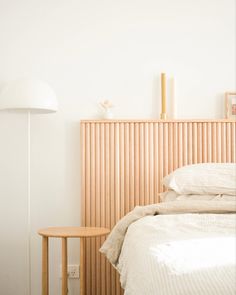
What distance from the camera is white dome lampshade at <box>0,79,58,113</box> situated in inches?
122

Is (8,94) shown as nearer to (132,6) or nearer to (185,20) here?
(132,6)

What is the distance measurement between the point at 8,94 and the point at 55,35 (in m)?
0.64

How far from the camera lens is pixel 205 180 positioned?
2.96 metres

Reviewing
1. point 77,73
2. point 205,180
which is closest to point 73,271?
point 205,180

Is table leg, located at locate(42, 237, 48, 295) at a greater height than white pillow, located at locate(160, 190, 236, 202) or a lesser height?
lesser

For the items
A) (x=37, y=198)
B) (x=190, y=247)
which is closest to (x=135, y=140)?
(x=37, y=198)

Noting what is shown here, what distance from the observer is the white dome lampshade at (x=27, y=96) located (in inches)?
122

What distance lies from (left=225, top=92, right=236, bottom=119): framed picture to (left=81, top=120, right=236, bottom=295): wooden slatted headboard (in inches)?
4.6

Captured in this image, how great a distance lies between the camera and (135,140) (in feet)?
11.2

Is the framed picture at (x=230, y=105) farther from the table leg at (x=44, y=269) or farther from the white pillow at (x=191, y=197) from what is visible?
the table leg at (x=44, y=269)

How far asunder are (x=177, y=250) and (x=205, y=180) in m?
1.32

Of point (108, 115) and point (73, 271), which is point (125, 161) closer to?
point (108, 115)

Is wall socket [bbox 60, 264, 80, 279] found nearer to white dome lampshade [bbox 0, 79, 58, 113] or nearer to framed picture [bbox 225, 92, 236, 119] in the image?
white dome lampshade [bbox 0, 79, 58, 113]

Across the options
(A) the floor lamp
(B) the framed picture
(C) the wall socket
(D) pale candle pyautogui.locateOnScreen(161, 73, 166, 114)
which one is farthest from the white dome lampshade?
(B) the framed picture
